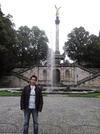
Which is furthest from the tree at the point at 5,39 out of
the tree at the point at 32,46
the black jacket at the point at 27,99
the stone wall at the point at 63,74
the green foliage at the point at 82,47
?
the black jacket at the point at 27,99

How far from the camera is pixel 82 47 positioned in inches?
2077

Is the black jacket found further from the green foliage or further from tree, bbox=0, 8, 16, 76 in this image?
the green foliage

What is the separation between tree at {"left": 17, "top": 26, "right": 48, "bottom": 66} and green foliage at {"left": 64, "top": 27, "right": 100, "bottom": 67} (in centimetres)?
842

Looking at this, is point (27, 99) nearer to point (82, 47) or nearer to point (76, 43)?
point (82, 47)

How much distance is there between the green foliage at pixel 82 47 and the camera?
164 ft

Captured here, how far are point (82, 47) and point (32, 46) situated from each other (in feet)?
54.1

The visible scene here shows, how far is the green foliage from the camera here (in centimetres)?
4988

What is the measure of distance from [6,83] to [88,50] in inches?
1069

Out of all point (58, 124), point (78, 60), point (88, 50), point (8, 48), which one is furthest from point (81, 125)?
point (78, 60)

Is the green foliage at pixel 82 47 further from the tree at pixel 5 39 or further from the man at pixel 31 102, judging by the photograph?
the man at pixel 31 102

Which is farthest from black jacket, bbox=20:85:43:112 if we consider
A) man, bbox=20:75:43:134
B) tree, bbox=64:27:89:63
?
tree, bbox=64:27:89:63

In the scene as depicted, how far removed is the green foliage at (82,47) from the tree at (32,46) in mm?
8418

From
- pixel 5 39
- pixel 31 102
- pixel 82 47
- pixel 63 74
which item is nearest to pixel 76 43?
pixel 82 47

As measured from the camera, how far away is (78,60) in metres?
55.2
